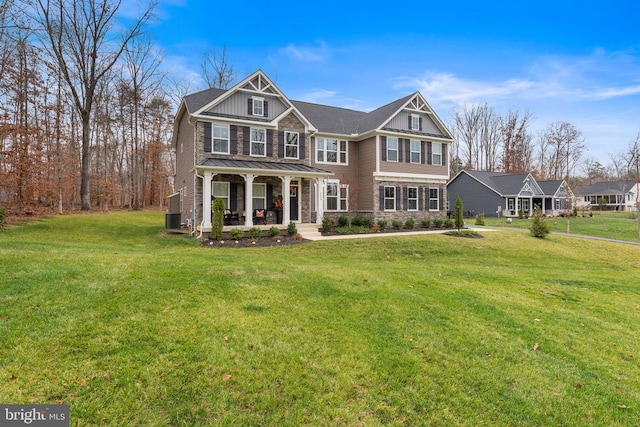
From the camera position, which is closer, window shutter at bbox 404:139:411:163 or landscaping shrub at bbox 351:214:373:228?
landscaping shrub at bbox 351:214:373:228

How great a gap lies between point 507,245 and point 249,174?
12721 mm

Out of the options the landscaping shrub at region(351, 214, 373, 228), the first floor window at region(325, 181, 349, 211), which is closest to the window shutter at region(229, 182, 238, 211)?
the first floor window at region(325, 181, 349, 211)

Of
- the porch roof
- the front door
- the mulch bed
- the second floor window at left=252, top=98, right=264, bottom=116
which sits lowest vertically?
the mulch bed

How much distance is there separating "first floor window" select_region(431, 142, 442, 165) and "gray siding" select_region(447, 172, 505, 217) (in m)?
17.9

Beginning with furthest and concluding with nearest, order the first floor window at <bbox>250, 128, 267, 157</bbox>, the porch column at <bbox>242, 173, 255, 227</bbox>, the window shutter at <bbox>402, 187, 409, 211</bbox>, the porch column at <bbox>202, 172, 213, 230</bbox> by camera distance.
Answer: the window shutter at <bbox>402, 187, 409, 211</bbox> → the first floor window at <bbox>250, 128, 267, 157</bbox> → the porch column at <bbox>242, 173, 255, 227</bbox> → the porch column at <bbox>202, 172, 213, 230</bbox>

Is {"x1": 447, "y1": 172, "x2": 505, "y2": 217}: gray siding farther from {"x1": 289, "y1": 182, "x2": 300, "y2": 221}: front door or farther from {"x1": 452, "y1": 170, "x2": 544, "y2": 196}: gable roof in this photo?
{"x1": 289, "y1": 182, "x2": 300, "y2": 221}: front door

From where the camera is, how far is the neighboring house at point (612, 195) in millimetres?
53000

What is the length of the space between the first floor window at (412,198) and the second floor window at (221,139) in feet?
38.0

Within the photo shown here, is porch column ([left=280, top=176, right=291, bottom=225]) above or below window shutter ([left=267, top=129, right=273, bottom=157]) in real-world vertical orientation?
below

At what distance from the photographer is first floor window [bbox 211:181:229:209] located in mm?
16344

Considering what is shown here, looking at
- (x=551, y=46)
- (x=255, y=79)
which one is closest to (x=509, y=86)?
(x=551, y=46)

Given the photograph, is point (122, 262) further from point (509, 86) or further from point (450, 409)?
point (509, 86)

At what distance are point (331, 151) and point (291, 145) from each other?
3.19 meters

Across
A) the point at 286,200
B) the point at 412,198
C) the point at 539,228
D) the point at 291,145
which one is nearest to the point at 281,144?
the point at 291,145
